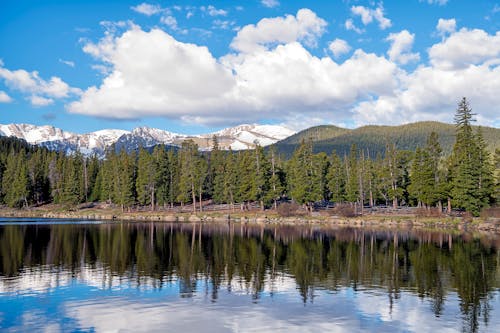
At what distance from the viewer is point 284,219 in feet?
300

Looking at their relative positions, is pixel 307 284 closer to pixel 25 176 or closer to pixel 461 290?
pixel 461 290

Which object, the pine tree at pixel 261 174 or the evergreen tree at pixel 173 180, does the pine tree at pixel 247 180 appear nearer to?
the pine tree at pixel 261 174

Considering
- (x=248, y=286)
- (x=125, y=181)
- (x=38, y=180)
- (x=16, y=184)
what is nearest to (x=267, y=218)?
(x=125, y=181)

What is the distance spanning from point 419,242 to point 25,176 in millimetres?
113418

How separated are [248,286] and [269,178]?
7463 centimetres

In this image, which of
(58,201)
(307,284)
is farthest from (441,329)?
(58,201)

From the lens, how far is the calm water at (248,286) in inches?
846

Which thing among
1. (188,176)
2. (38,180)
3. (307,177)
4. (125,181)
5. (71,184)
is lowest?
(307,177)

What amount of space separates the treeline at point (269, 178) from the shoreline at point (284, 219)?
14.5 ft

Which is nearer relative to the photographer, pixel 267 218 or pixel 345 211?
pixel 345 211

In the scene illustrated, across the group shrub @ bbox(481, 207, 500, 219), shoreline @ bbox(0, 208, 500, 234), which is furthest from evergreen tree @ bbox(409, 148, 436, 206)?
shrub @ bbox(481, 207, 500, 219)

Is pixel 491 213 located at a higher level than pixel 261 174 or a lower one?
lower

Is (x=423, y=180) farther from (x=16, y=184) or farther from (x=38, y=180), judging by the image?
(x=38, y=180)

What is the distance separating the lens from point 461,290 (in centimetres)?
2880
